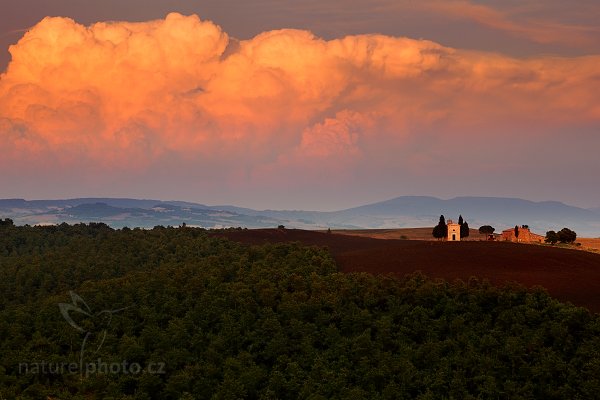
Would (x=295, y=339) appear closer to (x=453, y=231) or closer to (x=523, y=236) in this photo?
(x=453, y=231)

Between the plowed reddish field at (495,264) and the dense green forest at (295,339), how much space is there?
276 inches

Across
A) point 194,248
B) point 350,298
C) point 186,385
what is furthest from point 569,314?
point 194,248

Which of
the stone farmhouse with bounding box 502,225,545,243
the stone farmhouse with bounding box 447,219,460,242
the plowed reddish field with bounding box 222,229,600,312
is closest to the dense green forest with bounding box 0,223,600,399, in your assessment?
the plowed reddish field with bounding box 222,229,600,312

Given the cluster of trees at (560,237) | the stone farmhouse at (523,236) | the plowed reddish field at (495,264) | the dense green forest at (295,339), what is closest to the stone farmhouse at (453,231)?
the stone farmhouse at (523,236)

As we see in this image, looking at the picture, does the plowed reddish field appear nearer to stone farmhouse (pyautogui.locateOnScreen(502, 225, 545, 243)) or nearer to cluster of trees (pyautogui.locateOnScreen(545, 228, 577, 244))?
cluster of trees (pyautogui.locateOnScreen(545, 228, 577, 244))

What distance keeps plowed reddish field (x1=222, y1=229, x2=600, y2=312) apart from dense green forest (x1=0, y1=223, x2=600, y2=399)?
7.01m

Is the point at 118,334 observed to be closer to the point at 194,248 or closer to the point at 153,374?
the point at 153,374

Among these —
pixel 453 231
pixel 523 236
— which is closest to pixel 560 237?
pixel 523 236

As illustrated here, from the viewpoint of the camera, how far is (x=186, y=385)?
77.2 meters

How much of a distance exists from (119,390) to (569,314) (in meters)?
51.5

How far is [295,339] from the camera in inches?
3351

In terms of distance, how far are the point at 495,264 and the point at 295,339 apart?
42.1m

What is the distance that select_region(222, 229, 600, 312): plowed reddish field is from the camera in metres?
95.4

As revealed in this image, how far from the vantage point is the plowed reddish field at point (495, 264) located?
95.4 meters
